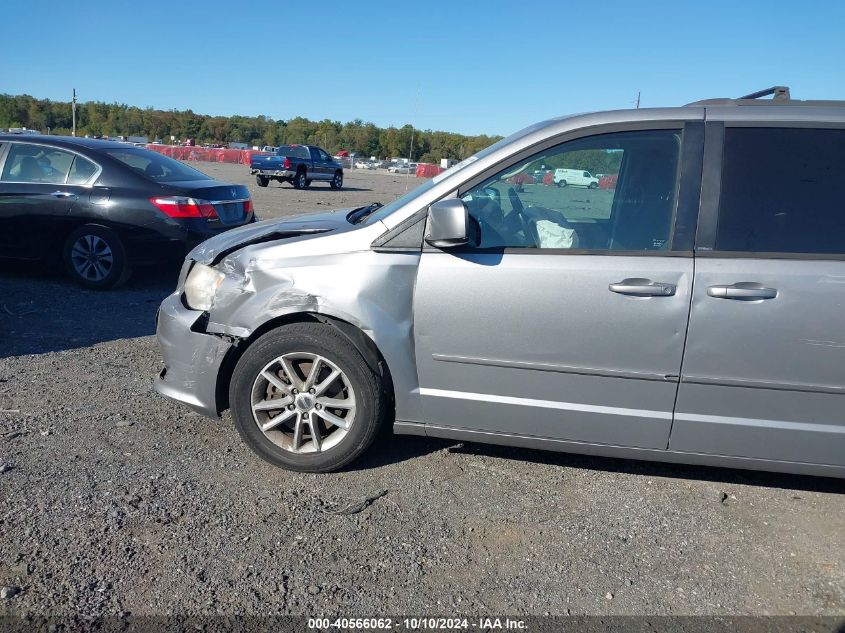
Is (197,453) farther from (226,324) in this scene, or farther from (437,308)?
(437,308)

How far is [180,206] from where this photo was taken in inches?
288

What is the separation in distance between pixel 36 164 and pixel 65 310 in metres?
1.91

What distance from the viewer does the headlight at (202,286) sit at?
3898 millimetres

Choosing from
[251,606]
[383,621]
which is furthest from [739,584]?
[251,606]

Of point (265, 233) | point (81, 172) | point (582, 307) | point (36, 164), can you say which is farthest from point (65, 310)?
point (582, 307)

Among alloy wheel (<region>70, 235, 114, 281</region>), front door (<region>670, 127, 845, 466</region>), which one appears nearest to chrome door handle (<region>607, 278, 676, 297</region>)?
front door (<region>670, 127, 845, 466</region>)

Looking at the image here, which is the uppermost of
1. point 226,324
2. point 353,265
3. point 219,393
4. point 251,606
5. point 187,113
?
point 187,113

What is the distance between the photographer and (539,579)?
2914 millimetres

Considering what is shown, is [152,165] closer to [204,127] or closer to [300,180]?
[300,180]

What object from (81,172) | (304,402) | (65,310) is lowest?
(65,310)

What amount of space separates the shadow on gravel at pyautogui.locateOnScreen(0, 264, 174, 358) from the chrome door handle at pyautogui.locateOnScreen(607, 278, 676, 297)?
437 centimetres

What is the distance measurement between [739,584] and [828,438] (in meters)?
0.86

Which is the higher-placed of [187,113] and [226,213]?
[187,113]

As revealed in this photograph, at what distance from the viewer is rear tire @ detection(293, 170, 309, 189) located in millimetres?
29228
